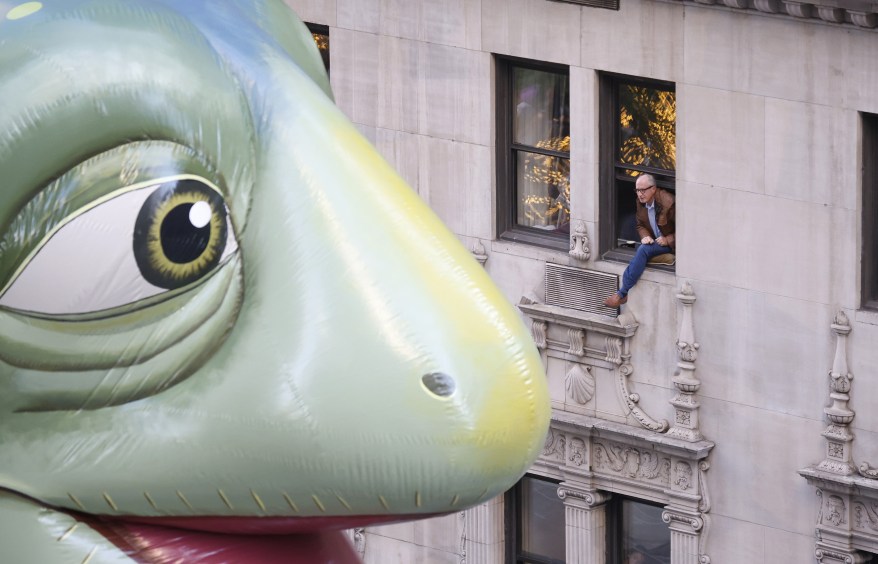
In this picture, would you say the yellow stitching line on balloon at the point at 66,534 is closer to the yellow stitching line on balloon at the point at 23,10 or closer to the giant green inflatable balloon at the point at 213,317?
the giant green inflatable balloon at the point at 213,317

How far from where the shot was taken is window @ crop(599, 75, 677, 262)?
24.8 metres

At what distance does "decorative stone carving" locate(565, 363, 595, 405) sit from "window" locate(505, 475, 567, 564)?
139 centimetres

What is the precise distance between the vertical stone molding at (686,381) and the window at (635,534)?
1454mm

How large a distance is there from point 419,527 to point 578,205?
14.2 ft

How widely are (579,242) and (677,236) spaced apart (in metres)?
1.29

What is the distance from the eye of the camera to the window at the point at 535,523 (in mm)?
27875

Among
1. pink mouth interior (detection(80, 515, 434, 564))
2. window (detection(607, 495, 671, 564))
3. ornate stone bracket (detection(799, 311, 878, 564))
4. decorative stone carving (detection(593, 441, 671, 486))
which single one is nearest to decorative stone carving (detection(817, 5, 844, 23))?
ornate stone bracket (detection(799, 311, 878, 564))

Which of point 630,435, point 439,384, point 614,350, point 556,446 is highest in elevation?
point 439,384

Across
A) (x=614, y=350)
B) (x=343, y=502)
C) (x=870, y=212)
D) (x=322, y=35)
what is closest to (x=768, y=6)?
(x=870, y=212)

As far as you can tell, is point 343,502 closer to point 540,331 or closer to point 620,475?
point 620,475

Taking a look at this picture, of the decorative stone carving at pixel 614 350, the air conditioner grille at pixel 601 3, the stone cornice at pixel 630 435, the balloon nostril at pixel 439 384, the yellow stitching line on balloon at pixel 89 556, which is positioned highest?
the air conditioner grille at pixel 601 3

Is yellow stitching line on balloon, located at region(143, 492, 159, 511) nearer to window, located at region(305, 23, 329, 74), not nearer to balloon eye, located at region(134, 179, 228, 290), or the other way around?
balloon eye, located at region(134, 179, 228, 290)

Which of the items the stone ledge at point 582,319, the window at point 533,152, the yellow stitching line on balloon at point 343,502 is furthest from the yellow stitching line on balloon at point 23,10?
the stone ledge at point 582,319

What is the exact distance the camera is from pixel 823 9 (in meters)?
22.5
